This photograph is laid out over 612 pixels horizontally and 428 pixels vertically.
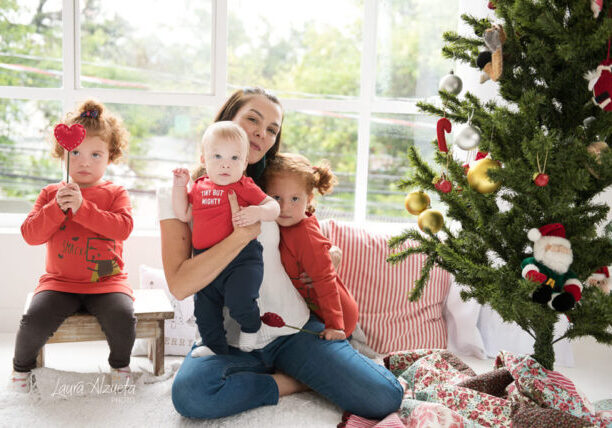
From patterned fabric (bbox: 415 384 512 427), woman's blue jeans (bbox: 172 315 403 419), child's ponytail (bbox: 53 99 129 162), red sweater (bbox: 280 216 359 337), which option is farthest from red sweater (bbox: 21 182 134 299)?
patterned fabric (bbox: 415 384 512 427)

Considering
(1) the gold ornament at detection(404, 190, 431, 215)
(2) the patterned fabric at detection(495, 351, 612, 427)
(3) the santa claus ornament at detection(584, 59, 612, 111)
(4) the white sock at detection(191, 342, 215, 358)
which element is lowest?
(2) the patterned fabric at detection(495, 351, 612, 427)

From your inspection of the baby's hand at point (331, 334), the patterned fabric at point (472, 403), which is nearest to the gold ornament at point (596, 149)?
the patterned fabric at point (472, 403)

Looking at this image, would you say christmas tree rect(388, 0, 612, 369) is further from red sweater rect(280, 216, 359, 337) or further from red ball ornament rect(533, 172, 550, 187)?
red sweater rect(280, 216, 359, 337)

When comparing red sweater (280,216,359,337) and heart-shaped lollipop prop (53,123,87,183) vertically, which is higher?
heart-shaped lollipop prop (53,123,87,183)

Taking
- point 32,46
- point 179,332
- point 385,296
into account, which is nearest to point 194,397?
point 179,332

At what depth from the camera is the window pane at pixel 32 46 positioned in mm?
2633

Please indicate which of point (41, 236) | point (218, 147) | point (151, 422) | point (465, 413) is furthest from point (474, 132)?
point (41, 236)

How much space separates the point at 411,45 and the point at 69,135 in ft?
5.60

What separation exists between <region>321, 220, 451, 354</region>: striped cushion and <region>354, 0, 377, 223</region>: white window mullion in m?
0.47

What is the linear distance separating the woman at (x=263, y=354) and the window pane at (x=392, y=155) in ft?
3.26

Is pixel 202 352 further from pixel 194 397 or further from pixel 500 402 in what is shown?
pixel 500 402

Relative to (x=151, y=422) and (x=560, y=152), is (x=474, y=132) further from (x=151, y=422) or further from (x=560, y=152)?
(x=151, y=422)

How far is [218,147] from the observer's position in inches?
64.2

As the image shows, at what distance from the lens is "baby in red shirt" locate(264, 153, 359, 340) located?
6.04 feet
